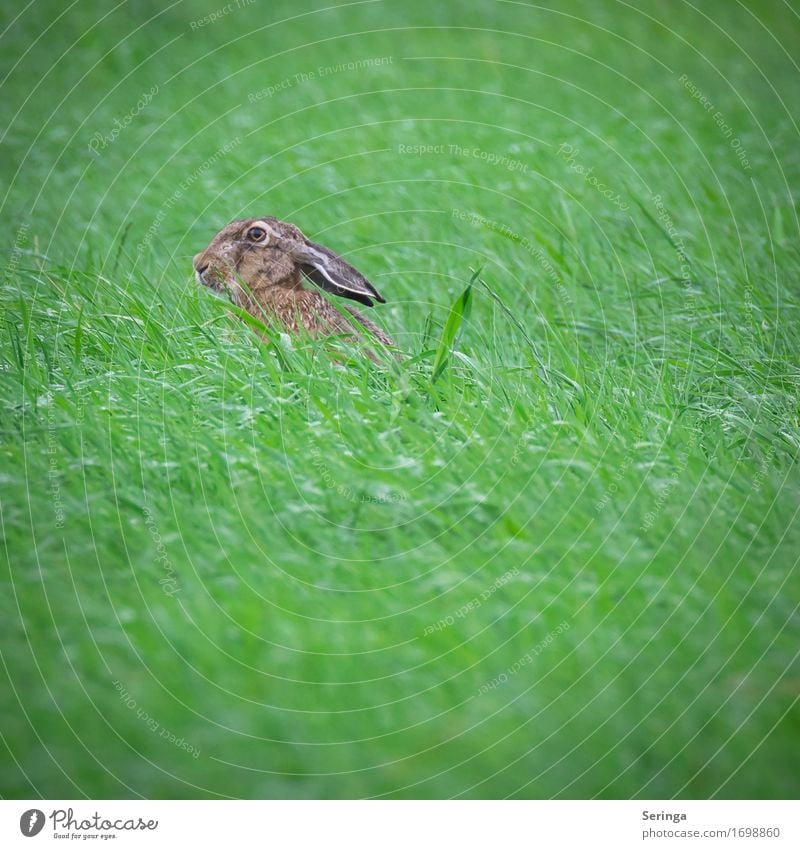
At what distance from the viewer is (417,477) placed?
447 cm

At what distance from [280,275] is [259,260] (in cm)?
15

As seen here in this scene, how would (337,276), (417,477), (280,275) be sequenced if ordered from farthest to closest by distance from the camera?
(280,275) → (337,276) → (417,477)

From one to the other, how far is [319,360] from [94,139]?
4194mm

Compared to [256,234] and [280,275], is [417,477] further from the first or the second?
[256,234]

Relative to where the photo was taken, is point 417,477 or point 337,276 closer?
point 417,477

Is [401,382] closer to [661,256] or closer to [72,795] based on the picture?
[72,795]

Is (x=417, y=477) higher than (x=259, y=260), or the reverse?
(x=259, y=260)

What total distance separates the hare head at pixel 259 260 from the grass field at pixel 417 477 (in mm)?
207

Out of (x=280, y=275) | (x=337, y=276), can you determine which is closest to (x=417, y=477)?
(x=337, y=276)

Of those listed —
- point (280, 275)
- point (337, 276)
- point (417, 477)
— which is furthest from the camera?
point (280, 275)

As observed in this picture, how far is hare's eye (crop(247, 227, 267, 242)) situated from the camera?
6.27 meters

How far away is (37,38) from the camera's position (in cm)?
855

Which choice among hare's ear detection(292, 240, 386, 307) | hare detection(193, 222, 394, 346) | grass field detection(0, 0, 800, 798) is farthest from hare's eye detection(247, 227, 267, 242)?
grass field detection(0, 0, 800, 798)

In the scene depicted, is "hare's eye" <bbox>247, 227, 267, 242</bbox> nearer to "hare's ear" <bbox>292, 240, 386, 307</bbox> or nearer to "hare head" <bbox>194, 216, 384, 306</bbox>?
"hare head" <bbox>194, 216, 384, 306</bbox>
